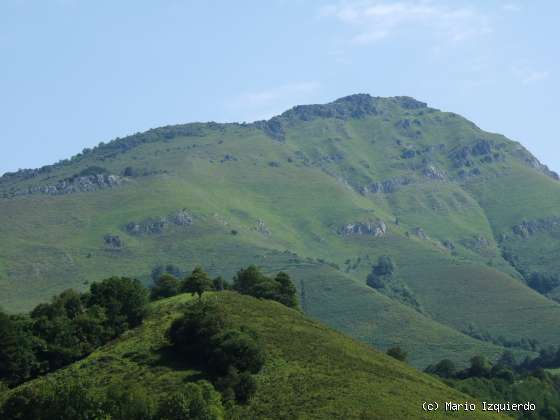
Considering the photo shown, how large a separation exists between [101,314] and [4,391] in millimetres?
20553

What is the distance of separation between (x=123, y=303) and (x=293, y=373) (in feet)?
112

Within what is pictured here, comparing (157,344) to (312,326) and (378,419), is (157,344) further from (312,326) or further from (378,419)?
(378,419)

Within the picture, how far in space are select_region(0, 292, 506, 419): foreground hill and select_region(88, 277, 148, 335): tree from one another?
2611 mm

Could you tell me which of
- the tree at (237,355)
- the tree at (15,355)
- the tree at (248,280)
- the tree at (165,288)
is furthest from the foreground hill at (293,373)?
the tree at (165,288)

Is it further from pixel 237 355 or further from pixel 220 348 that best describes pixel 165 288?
pixel 237 355

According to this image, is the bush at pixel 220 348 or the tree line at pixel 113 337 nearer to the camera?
the tree line at pixel 113 337

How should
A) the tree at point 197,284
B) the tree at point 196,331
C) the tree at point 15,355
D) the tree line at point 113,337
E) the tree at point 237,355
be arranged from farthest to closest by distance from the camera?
the tree at point 197,284, the tree at point 15,355, the tree at point 196,331, the tree at point 237,355, the tree line at point 113,337

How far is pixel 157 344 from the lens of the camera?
120875 mm

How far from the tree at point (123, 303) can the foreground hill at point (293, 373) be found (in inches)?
103

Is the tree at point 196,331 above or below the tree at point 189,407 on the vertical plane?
above

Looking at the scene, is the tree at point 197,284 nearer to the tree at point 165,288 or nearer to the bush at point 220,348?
the tree at point 165,288

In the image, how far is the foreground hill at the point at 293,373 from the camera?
105312mm

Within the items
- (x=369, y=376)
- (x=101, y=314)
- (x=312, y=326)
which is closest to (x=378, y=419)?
(x=369, y=376)

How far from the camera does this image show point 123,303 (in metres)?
136
